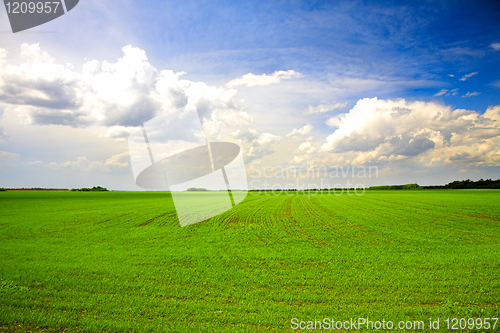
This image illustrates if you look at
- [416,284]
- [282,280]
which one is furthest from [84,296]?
[416,284]

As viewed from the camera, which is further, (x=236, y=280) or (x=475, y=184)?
(x=475, y=184)

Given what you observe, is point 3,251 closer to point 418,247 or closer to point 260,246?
point 260,246

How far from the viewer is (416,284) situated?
326 inches

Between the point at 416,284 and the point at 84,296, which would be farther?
the point at 416,284

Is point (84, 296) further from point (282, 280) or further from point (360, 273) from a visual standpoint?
point (360, 273)

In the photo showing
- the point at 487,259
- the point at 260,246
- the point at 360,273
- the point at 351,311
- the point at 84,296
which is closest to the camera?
the point at 351,311

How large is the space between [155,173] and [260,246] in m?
7.29

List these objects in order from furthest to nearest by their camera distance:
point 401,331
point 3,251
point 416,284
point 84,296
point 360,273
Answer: point 3,251 < point 360,273 < point 416,284 < point 84,296 < point 401,331

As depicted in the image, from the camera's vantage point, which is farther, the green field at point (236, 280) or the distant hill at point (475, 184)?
the distant hill at point (475, 184)

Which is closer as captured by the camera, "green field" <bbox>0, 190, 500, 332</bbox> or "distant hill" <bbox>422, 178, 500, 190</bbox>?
"green field" <bbox>0, 190, 500, 332</bbox>

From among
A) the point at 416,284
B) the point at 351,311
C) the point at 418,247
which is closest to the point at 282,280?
the point at 351,311

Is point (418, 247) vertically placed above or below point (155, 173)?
below

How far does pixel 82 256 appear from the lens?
11.8 metres

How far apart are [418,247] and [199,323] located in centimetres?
1297
